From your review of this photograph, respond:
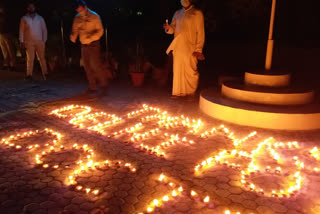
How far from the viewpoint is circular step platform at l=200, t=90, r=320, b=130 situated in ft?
18.5

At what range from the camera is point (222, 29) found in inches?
479

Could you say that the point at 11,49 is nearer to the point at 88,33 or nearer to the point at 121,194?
the point at 88,33

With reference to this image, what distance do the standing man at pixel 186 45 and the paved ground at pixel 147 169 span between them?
100 cm

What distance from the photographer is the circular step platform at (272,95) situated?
6109 millimetres

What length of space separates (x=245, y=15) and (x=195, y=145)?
24.7 ft

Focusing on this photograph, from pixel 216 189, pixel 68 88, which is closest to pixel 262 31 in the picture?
pixel 68 88

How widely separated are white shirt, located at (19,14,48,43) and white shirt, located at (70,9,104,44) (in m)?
2.83

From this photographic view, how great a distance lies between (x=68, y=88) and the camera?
9.15 m

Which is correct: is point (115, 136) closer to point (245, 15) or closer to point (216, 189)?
point (216, 189)

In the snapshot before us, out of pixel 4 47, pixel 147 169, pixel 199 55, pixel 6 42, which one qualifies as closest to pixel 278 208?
pixel 147 169

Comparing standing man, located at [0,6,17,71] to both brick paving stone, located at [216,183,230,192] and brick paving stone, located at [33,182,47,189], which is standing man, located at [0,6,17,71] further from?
brick paving stone, located at [216,183,230,192]

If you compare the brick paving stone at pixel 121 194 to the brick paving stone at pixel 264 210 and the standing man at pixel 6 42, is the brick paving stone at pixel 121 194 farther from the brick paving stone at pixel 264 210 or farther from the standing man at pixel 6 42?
the standing man at pixel 6 42

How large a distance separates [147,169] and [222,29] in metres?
9.40

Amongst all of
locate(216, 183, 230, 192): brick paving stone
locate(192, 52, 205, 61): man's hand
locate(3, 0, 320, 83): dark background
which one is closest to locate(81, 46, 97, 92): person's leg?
locate(192, 52, 205, 61): man's hand
